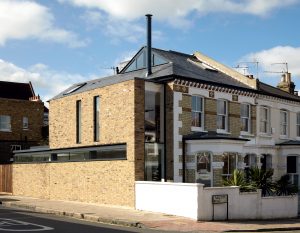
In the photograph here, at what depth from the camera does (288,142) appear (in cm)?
2967

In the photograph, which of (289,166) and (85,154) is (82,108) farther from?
(289,166)

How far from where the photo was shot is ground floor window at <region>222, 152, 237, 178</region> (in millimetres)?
23734

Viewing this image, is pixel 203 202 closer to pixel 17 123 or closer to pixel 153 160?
pixel 153 160

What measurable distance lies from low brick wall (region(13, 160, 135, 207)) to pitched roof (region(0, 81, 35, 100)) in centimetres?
1829

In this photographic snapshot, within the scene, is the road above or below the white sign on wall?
below

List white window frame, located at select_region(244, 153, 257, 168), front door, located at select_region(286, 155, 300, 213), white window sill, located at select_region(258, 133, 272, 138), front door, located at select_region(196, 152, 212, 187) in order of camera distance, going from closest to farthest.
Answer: front door, located at select_region(196, 152, 212, 187), white window frame, located at select_region(244, 153, 257, 168), white window sill, located at select_region(258, 133, 272, 138), front door, located at select_region(286, 155, 300, 213)

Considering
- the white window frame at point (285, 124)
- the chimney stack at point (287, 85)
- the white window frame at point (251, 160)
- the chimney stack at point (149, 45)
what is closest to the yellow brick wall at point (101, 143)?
the chimney stack at point (149, 45)

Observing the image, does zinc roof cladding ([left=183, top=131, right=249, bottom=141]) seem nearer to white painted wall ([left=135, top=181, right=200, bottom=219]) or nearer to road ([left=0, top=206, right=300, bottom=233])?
white painted wall ([left=135, top=181, right=200, bottom=219])

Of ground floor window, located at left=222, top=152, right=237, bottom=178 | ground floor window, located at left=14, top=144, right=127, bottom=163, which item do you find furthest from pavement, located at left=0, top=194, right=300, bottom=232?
ground floor window, located at left=222, top=152, right=237, bottom=178

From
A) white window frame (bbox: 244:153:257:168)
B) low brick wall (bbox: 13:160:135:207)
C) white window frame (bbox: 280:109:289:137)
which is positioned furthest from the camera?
white window frame (bbox: 280:109:289:137)

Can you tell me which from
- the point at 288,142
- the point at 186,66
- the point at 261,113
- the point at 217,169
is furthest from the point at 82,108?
the point at 288,142

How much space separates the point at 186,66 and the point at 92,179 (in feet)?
26.8

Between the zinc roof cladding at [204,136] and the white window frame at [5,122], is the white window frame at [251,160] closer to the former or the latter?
the zinc roof cladding at [204,136]

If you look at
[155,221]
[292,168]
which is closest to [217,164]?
[155,221]
